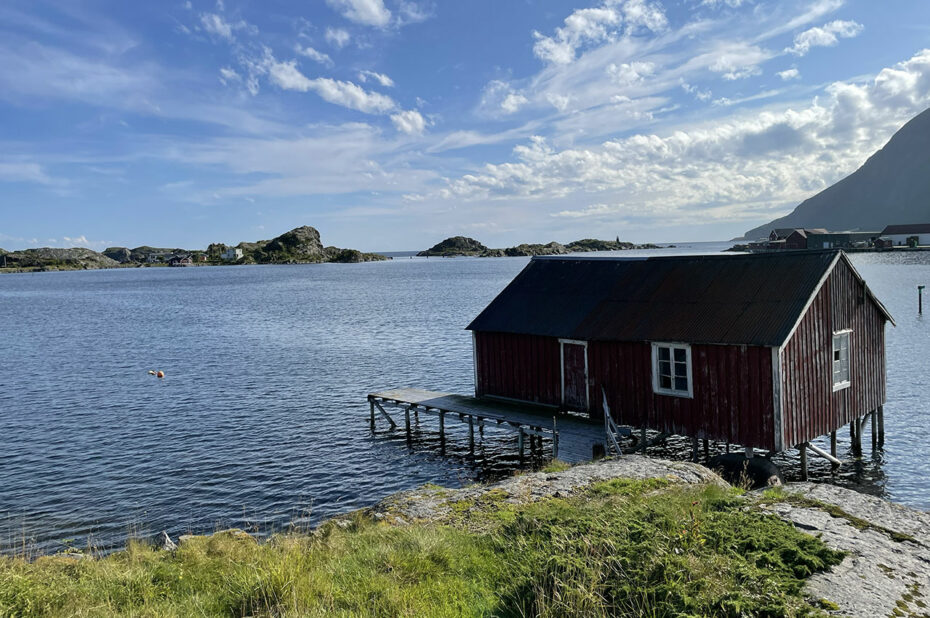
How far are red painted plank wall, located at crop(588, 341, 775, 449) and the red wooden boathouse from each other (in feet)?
0.11

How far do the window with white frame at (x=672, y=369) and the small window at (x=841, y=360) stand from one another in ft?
15.9

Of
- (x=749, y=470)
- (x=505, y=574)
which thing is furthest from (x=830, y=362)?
(x=505, y=574)

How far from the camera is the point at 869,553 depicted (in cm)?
949

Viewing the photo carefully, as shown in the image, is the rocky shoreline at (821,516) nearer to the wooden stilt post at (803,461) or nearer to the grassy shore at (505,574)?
the grassy shore at (505,574)

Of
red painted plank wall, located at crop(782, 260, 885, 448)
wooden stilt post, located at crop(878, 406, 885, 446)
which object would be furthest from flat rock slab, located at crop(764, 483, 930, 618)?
wooden stilt post, located at crop(878, 406, 885, 446)

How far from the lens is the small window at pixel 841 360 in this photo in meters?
21.2

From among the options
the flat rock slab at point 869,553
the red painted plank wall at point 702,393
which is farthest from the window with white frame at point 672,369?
the flat rock slab at point 869,553

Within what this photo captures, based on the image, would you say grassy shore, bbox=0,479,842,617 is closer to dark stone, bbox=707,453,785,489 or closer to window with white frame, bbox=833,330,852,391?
dark stone, bbox=707,453,785,489

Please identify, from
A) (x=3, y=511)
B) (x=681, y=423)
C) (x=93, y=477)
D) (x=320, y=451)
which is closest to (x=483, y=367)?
→ (x=320, y=451)

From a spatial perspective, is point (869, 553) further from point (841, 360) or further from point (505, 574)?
point (841, 360)

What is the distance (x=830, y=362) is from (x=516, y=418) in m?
10.5

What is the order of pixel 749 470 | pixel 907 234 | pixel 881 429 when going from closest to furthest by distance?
pixel 749 470, pixel 881 429, pixel 907 234

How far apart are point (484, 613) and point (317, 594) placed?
221 cm

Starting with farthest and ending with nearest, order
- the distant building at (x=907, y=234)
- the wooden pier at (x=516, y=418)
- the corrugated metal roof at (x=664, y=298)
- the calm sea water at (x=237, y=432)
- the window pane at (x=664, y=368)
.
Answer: the distant building at (x=907, y=234)
the wooden pier at (x=516, y=418)
the window pane at (x=664, y=368)
the calm sea water at (x=237, y=432)
the corrugated metal roof at (x=664, y=298)
